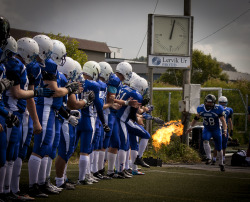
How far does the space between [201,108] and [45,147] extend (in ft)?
27.6

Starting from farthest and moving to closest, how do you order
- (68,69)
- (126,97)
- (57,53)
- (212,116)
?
(212,116)
(126,97)
(68,69)
(57,53)

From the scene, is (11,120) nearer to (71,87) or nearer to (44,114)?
(44,114)

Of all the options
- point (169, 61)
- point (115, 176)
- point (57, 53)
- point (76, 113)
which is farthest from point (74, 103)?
point (169, 61)

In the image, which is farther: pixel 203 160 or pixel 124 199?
pixel 203 160

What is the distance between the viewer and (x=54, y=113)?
23.2 ft

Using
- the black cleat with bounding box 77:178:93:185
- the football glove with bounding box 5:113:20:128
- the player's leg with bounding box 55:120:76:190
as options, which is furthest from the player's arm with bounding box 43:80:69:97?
the black cleat with bounding box 77:178:93:185

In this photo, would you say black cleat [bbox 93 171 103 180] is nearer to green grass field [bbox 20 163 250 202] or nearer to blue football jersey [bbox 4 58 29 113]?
green grass field [bbox 20 163 250 202]

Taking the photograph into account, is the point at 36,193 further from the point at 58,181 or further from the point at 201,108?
the point at 201,108

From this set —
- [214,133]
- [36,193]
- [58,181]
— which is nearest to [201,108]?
[214,133]

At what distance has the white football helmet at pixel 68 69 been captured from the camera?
798 centimetres

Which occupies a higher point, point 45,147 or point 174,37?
point 174,37

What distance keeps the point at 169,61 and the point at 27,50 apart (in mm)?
9543

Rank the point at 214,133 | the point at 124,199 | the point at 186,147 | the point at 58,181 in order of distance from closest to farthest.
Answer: the point at 124,199, the point at 58,181, the point at 214,133, the point at 186,147

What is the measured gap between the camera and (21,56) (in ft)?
21.3
